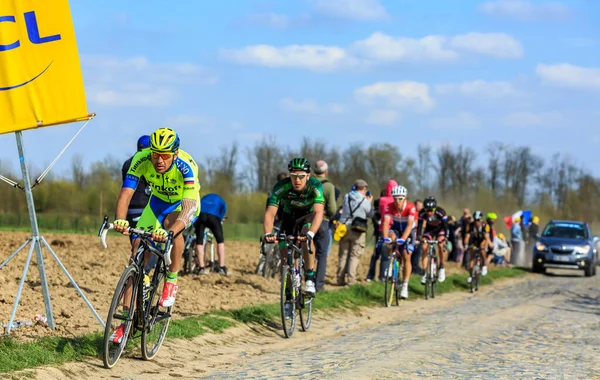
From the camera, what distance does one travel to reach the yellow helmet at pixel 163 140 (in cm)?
826

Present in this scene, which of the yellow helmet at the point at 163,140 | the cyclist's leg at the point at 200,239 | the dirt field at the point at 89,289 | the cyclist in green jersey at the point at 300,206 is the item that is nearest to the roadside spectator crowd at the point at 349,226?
the dirt field at the point at 89,289

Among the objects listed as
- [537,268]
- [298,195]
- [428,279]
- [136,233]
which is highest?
[136,233]

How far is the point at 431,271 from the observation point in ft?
63.0

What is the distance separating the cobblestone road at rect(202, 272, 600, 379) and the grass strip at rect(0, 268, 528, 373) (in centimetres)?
114

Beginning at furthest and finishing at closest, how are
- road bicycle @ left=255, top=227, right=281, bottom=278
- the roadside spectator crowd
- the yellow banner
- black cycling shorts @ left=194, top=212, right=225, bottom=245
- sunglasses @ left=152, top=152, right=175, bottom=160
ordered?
road bicycle @ left=255, top=227, right=281, bottom=278 → black cycling shorts @ left=194, top=212, right=225, bottom=245 → the roadside spectator crowd → the yellow banner → sunglasses @ left=152, top=152, right=175, bottom=160

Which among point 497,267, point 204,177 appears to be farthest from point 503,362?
point 204,177

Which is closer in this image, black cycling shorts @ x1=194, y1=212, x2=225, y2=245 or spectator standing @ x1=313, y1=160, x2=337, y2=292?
spectator standing @ x1=313, y1=160, x2=337, y2=292

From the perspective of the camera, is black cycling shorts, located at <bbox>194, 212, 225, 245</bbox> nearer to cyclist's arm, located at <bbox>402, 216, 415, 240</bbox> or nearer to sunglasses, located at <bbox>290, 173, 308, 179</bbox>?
cyclist's arm, located at <bbox>402, 216, 415, 240</bbox>

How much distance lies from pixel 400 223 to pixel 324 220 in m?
1.48

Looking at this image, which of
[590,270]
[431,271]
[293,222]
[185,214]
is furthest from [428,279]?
[590,270]

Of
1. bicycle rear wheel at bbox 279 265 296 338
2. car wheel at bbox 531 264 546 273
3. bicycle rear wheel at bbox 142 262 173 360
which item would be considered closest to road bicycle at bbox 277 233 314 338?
bicycle rear wheel at bbox 279 265 296 338

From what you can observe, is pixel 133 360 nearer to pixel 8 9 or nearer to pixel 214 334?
pixel 214 334

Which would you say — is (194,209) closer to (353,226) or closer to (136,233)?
(136,233)

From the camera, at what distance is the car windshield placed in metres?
32.9
